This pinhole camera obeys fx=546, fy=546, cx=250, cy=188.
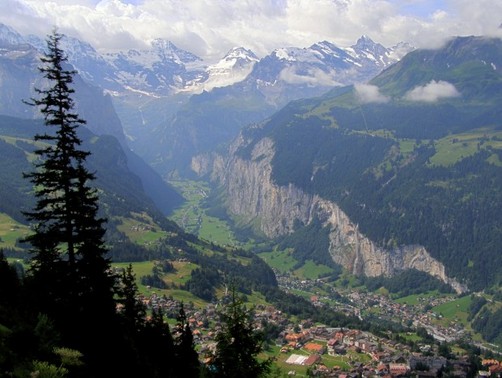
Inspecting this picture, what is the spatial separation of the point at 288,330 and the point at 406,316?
273 ft

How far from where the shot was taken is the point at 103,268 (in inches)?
1220

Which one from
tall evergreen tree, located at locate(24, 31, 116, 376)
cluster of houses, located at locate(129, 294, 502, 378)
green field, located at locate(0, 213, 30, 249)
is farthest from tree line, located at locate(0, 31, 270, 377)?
green field, located at locate(0, 213, 30, 249)

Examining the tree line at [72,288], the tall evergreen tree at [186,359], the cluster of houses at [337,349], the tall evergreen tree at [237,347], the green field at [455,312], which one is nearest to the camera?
the tree line at [72,288]

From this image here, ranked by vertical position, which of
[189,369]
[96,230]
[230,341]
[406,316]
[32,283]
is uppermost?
[96,230]

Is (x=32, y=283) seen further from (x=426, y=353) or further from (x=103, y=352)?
(x=426, y=353)

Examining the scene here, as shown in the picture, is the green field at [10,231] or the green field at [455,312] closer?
the green field at [10,231]

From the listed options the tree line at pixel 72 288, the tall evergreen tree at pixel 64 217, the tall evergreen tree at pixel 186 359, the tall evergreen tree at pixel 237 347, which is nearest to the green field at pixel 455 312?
the tall evergreen tree at pixel 186 359

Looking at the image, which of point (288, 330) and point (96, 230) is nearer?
point (96, 230)

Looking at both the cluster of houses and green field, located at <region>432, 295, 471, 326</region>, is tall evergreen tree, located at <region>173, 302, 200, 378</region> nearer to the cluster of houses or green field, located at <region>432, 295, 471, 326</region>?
the cluster of houses

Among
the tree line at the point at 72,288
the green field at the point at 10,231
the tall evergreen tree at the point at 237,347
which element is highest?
the tree line at the point at 72,288

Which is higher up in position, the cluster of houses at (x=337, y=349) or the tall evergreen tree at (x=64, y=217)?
the tall evergreen tree at (x=64, y=217)

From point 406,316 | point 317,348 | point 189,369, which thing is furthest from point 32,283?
point 406,316

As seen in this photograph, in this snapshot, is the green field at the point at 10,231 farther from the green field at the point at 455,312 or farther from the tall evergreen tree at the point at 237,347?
the tall evergreen tree at the point at 237,347

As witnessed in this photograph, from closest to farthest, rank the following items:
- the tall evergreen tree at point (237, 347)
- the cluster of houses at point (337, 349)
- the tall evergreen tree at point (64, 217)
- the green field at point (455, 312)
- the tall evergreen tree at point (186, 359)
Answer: the tall evergreen tree at point (64, 217), the tall evergreen tree at point (237, 347), the tall evergreen tree at point (186, 359), the cluster of houses at point (337, 349), the green field at point (455, 312)
